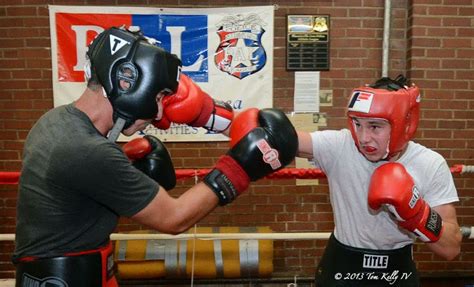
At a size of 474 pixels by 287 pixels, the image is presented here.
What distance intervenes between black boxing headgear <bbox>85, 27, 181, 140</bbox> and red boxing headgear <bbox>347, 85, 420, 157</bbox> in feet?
2.17

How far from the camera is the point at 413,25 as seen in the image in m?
2.87

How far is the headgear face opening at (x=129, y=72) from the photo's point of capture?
1060 millimetres

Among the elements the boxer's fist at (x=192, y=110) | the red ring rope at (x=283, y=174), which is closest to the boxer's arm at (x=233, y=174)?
the boxer's fist at (x=192, y=110)

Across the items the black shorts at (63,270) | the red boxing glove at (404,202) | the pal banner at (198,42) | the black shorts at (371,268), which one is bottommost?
the black shorts at (371,268)

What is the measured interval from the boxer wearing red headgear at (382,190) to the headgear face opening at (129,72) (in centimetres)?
68

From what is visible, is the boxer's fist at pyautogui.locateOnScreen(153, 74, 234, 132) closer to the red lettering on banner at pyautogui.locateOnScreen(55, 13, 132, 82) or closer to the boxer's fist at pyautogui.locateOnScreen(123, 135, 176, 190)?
the boxer's fist at pyautogui.locateOnScreen(123, 135, 176, 190)

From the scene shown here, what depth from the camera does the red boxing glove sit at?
1.23 metres

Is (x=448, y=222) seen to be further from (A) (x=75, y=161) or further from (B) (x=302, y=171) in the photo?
(A) (x=75, y=161)

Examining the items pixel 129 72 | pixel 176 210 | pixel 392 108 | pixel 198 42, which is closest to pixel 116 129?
pixel 129 72

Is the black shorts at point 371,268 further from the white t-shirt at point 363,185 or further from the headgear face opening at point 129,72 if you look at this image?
the headgear face opening at point 129,72

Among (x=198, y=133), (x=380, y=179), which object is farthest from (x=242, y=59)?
(x=380, y=179)

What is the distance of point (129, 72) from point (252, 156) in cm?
42

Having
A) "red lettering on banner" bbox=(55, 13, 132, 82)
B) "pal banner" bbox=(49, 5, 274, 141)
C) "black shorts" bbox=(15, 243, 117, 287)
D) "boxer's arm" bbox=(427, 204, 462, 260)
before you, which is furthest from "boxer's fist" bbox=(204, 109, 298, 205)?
"red lettering on banner" bbox=(55, 13, 132, 82)

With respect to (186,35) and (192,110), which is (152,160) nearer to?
(192,110)
